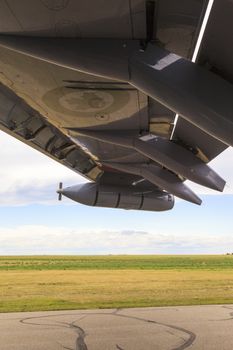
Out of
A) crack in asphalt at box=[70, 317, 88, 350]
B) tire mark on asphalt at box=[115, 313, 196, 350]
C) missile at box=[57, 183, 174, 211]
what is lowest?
crack in asphalt at box=[70, 317, 88, 350]

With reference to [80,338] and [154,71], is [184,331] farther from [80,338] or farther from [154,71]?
[154,71]

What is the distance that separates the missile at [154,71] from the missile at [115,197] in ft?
28.9

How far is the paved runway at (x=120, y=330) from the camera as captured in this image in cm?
916

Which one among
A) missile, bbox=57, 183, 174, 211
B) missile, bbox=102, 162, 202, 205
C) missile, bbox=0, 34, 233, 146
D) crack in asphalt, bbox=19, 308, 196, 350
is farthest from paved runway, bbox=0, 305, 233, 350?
missile, bbox=0, 34, 233, 146

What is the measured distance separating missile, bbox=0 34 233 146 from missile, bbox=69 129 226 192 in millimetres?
3708

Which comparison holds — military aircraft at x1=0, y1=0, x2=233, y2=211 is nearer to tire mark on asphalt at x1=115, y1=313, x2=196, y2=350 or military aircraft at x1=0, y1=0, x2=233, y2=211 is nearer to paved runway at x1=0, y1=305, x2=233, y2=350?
tire mark on asphalt at x1=115, y1=313, x2=196, y2=350

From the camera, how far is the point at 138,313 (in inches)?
551

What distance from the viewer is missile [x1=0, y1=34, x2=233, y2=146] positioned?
199 inches

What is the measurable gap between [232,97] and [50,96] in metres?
4.04

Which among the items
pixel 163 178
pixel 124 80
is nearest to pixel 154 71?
pixel 124 80

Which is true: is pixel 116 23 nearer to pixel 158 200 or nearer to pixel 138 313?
pixel 158 200

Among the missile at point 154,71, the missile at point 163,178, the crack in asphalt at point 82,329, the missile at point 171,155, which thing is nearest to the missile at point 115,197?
the missile at point 163,178

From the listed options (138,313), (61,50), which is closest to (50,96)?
(61,50)

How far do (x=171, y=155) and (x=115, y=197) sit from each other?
17.2 feet
